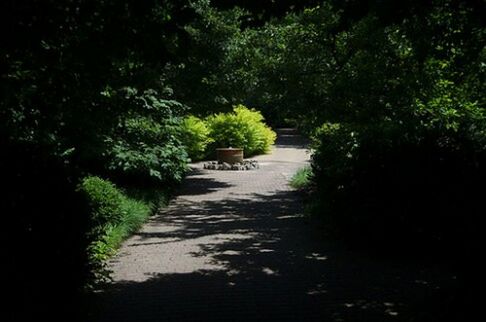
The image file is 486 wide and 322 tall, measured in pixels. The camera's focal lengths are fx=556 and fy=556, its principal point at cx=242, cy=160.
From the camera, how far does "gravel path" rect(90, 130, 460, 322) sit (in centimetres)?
566

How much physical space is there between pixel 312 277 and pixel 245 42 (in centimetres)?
1032

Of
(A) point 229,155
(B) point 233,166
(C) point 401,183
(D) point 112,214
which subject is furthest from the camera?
(A) point 229,155

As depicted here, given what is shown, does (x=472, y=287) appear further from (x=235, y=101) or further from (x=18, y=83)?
(x=235, y=101)

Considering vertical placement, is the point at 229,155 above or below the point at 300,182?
above

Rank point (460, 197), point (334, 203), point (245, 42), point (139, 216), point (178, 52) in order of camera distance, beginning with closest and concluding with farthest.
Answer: point (178, 52)
point (460, 197)
point (334, 203)
point (139, 216)
point (245, 42)

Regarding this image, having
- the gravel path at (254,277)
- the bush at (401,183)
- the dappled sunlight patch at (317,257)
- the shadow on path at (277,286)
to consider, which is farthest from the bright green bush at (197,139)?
the dappled sunlight patch at (317,257)

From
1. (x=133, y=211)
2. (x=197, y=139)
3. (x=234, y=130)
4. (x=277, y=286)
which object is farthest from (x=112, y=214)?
(x=234, y=130)

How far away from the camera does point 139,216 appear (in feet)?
35.8

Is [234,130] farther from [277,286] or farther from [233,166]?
[277,286]

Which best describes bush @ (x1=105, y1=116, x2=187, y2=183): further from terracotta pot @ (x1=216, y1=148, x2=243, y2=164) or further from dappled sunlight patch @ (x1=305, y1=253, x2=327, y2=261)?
terracotta pot @ (x1=216, y1=148, x2=243, y2=164)

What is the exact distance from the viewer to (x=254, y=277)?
6.97 meters

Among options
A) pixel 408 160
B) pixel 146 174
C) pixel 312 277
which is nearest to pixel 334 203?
pixel 408 160

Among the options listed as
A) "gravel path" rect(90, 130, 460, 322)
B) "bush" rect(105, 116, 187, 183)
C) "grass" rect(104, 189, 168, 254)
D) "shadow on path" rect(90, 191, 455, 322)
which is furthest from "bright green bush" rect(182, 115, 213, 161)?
"shadow on path" rect(90, 191, 455, 322)

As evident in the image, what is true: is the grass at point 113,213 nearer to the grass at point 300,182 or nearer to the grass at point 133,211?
the grass at point 133,211
